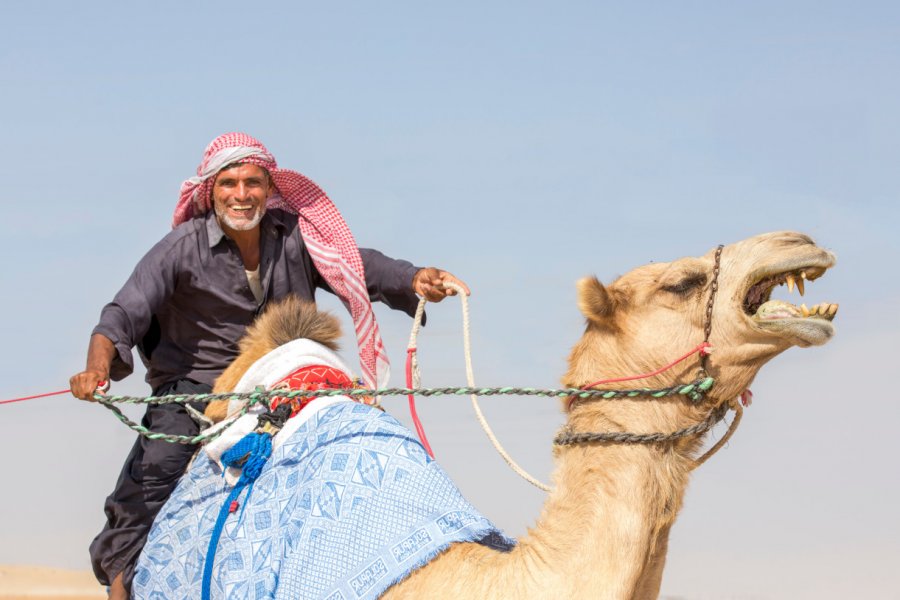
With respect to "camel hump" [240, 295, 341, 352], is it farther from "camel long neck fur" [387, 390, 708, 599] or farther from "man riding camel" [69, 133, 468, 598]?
"camel long neck fur" [387, 390, 708, 599]

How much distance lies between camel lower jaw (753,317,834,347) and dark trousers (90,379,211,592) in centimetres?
255

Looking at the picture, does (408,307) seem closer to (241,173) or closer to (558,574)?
(241,173)

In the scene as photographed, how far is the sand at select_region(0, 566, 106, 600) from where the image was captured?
1537 cm

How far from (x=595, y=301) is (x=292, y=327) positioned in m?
1.56

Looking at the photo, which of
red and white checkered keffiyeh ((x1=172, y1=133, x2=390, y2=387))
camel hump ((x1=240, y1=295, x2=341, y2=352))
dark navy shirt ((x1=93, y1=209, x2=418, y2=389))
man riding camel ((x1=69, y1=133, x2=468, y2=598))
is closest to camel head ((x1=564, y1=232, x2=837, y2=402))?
man riding camel ((x1=69, y1=133, x2=468, y2=598))

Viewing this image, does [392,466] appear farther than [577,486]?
Yes

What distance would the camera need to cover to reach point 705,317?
3.78 meters

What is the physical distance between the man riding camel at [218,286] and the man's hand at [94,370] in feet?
0.49

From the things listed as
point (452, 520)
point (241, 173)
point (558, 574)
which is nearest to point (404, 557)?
point (452, 520)

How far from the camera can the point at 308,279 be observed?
220 inches

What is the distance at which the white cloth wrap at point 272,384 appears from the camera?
454 cm

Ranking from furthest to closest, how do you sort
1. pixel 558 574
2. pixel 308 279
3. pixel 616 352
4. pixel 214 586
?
pixel 308 279 → pixel 214 586 → pixel 616 352 → pixel 558 574

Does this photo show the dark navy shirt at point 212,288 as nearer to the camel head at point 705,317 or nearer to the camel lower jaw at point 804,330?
the camel head at point 705,317

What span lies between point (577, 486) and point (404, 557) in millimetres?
590
